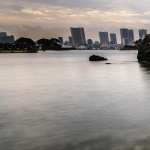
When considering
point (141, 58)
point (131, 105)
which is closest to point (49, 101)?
point (131, 105)

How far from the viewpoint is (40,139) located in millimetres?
18984

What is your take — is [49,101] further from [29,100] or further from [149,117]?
[149,117]

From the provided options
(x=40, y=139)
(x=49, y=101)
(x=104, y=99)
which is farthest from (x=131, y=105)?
(x=40, y=139)

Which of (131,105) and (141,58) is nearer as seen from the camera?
(131,105)

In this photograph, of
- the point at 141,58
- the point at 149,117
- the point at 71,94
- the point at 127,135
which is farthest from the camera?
the point at 141,58

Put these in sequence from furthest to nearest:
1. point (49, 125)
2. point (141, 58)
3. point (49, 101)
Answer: point (141, 58) < point (49, 101) < point (49, 125)

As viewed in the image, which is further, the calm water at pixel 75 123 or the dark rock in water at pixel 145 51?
the dark rock in water at pixel 145 51

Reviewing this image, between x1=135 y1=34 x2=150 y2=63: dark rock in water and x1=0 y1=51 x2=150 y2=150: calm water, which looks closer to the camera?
x1=0 y1=51 x2=150 y2=150: calm water

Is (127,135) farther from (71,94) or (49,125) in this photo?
(71,94)

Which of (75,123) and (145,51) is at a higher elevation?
(75,123)

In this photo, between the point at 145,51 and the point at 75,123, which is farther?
the point at 145,51

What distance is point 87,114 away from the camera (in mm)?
26141

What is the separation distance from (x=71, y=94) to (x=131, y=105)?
33.0 feet

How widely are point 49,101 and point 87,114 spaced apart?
26.4 feet
